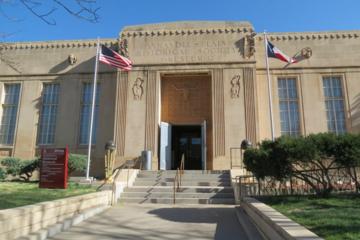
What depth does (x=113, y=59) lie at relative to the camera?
17328 millimetres

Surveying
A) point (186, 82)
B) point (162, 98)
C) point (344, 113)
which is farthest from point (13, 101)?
point (344, 113)

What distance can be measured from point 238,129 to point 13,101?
14363mm

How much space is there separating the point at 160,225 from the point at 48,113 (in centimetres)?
1512

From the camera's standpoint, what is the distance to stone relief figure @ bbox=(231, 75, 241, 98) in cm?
1812

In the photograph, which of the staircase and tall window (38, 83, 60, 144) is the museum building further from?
the staircase

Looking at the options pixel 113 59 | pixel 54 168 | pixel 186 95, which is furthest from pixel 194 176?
pixel 113 59

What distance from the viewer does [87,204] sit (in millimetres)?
9078

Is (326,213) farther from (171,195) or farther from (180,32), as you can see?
(180,32)

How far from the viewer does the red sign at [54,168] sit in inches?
431

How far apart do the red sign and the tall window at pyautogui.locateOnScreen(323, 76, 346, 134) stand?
14.5 meters

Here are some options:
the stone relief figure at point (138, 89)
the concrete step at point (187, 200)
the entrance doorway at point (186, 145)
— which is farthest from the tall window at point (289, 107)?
the concrete step at point (187, 200)

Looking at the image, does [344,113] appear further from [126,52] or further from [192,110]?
[126,52]

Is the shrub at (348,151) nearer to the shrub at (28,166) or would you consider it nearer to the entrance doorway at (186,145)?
the entrance doorway at (186,145)

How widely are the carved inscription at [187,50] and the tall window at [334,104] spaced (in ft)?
19.2
